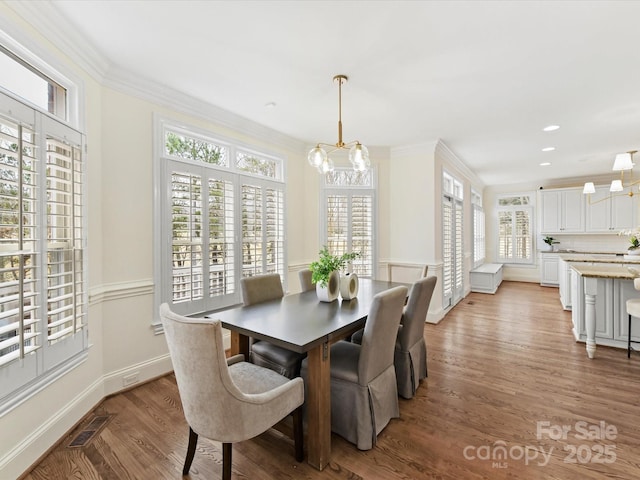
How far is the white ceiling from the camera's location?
189 cm

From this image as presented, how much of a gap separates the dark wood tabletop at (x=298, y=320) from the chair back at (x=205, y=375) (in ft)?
1.29

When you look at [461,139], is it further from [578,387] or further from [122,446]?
[122,446]

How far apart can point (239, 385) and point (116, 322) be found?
60.3 inches

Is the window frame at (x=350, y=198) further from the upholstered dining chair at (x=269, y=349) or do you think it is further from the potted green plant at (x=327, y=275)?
the potted green plant at (x=327, y=275)

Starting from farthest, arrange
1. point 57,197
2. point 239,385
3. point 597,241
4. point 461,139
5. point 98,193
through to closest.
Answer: point 597,241 < point 461,139 < point 98,193 < point 57,197 < point 239,385

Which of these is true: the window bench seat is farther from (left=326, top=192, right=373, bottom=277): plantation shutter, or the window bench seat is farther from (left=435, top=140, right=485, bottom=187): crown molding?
(left=326, top=192, right=373, bottom=277): plantation shutter

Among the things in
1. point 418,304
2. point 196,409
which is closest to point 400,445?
point 418,304

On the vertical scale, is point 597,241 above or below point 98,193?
below

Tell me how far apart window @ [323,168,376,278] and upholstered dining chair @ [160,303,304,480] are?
3.19 m

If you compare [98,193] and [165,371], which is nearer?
[98,193]

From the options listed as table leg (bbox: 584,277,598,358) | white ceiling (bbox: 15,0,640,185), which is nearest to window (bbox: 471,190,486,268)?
white ceiling (bbox: 15,0,640,185)

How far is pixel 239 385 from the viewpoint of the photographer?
1.80 meters

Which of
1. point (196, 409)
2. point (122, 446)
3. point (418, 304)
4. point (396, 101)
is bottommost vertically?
point (122, 446)

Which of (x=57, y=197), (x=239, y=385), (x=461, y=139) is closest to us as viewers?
(x=239, y=385)
